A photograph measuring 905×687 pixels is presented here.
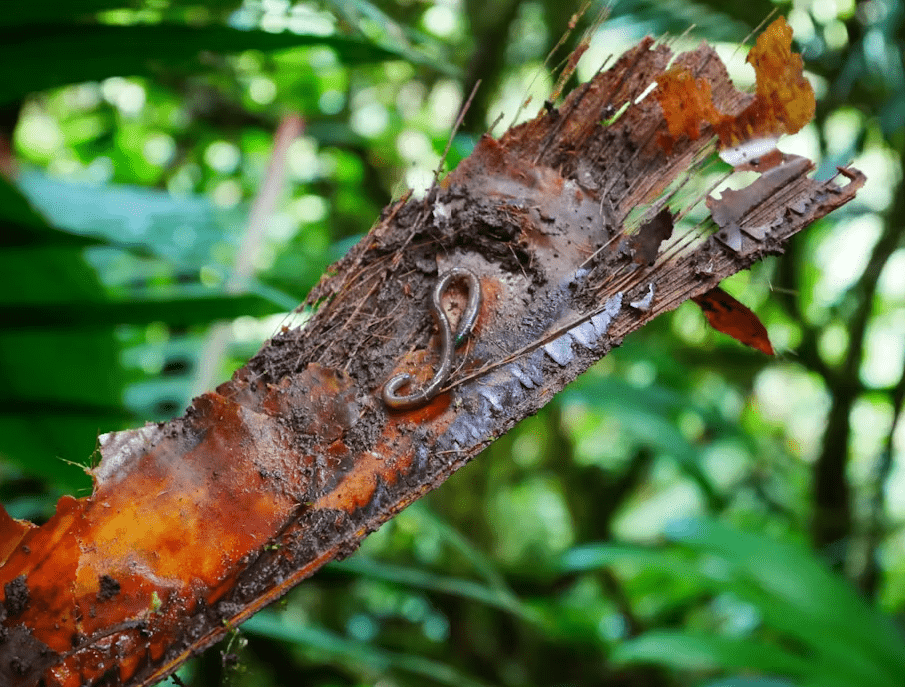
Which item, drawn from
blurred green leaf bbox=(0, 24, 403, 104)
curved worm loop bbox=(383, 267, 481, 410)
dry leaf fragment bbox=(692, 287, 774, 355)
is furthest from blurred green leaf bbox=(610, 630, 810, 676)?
blurred green leaf bbox=(0, 24, 403, 104)

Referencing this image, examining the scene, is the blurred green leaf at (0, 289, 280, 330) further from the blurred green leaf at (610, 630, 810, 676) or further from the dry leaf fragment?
the blurred green leaf at (610, 630, 810, 676)

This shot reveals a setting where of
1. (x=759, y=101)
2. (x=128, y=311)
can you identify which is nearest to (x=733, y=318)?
(x=759, y=101)

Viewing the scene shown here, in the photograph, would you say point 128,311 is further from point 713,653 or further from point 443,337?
point 713,653

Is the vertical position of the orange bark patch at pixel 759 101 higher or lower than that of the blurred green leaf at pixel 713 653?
higher

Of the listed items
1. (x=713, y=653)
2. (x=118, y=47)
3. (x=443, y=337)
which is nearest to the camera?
(x=443, y=337)

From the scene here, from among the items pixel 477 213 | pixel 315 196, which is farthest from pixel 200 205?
pixel 315 196

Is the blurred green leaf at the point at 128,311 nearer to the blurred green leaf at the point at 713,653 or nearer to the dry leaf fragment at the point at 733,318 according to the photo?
the dry leaf fragment at the point at 733,318

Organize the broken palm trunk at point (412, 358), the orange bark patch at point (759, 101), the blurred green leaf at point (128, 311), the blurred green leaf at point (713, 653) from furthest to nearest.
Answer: the blurred green leaf at point (713, 653) < the blurred green leaf at point (128, 311) < the orange bark patch at point (759, 101) < the broken palm trunk at point (412, 358)

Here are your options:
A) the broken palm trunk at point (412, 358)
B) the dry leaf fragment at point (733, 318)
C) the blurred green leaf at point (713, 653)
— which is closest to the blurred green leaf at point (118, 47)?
the broken palm trunk at point (412, 358)
